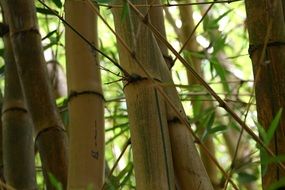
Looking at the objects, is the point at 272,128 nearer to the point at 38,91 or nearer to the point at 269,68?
the point at 269,68

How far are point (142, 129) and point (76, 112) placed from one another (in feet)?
0.41

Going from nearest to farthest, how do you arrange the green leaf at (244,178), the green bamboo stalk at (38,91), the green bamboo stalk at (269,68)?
the green bamboo stalk at (269,68), the green bamboo stalk at (38,91), the green leaf at (244,178)

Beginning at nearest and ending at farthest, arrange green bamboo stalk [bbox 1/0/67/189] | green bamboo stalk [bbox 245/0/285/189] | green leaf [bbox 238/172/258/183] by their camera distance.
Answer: green bamboo stalk [bbox 245/0/285/189] < green bamboo stalk [bbox 1/0/67/189] < green leaf [bbox 238/172/258/183]

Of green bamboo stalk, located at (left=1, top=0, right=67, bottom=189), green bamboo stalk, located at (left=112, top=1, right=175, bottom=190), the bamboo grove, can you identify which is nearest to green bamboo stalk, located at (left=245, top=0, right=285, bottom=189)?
the bamboo grove

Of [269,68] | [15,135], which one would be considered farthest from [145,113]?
[15,135]

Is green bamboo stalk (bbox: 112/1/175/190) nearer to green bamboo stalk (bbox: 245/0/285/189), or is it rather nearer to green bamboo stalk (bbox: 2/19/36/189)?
green bamboo stalk (bbox: 245/0/285/189)

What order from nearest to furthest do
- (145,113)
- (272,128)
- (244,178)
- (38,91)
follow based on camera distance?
1. (272,128)
2. (145,113)
3. (38,91)
4. (244,178)

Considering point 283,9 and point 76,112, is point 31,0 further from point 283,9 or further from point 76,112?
point 283,9

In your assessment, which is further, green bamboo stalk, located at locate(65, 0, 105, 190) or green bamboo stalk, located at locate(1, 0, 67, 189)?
green bamboo stalk, located at locate(1, 0, 67, 189)

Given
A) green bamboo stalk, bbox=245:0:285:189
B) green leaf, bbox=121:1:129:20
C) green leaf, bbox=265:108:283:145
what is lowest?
green leaf, bbox=265:108:283:145

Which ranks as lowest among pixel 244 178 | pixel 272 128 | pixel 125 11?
pixel 244 178

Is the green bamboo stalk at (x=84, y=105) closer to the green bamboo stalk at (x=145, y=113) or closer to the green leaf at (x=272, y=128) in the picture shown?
the green bamboo stalk at (x=145, y=113)

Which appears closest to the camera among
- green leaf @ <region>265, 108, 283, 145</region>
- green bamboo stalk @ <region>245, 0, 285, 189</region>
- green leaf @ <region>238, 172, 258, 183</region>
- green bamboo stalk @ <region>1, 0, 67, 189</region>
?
green leaf @ <region>265, 108, 283, 145</region>

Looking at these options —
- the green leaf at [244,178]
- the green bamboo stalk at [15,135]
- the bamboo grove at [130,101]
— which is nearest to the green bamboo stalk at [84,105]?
the bamboo grove at [130,101]
